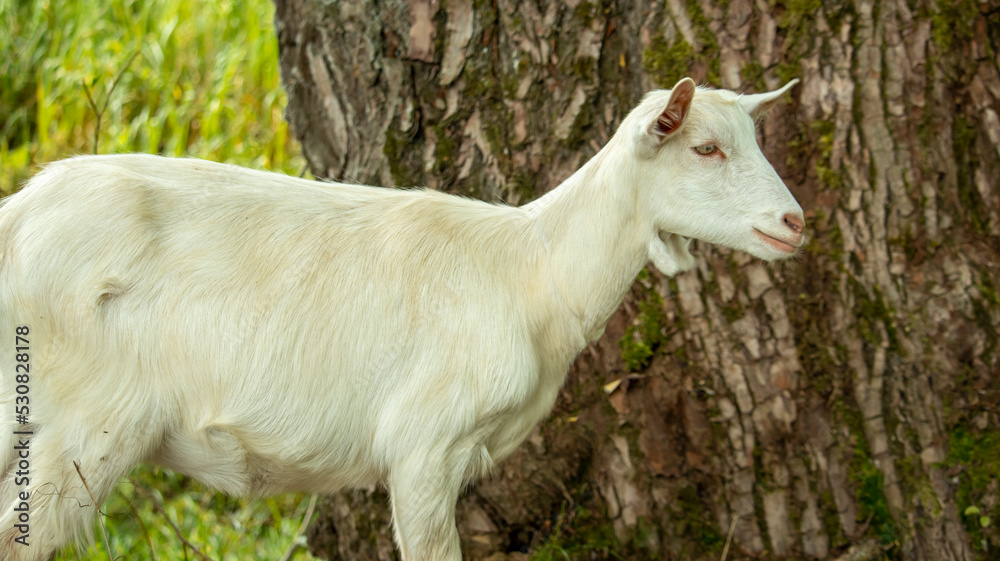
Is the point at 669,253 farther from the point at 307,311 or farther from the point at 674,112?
the point at 307,311

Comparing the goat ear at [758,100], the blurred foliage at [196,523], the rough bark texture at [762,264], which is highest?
the goat ear at [758,100]

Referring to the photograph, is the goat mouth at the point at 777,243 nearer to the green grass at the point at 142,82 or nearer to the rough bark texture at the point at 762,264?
the rough bark texture at the point at 762,264

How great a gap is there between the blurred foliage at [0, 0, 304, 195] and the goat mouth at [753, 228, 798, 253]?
4.84 m

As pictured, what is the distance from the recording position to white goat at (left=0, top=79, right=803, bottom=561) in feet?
8.71

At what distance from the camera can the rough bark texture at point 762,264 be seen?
12.2ft

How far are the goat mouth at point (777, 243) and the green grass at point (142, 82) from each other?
178 inches

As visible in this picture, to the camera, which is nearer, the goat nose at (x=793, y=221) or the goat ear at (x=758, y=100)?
the goat nose at (x=793, y=221)

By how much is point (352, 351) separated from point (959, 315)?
267 centimetres

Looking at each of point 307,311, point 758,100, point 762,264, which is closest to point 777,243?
point 758,100

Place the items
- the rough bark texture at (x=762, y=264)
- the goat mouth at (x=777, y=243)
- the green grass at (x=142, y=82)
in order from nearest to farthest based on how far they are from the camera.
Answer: the goat mouth at (x=777, y=243) → the rough bark texture at (x=762, y=264) → the green grass at (x=142, y=82)

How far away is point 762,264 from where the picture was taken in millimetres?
3842

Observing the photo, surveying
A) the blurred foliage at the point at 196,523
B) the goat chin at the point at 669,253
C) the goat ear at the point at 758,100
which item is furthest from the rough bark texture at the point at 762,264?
the blurred foliage at the point at 196,523

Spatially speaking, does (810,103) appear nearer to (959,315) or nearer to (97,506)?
(959,315)

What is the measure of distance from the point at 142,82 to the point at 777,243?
6.58 meters
